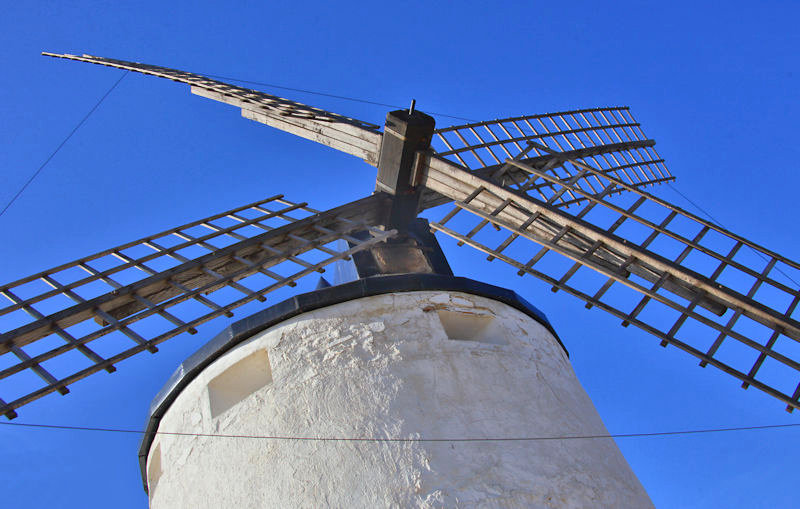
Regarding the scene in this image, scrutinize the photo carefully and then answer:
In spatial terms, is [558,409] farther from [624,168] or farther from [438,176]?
[624,168]

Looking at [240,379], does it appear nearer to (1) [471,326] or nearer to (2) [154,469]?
(2) [154,469]

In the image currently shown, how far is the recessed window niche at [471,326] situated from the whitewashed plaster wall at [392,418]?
1cm

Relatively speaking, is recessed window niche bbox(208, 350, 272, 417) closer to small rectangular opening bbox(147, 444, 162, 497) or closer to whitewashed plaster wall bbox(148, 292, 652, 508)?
whitewashed plaster wall bbox(148, 292, 652, 508)

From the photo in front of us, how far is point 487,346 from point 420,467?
115cm

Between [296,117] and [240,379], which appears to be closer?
[240,379]

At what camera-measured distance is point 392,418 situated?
13.1ft

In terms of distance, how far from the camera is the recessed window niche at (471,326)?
496cm

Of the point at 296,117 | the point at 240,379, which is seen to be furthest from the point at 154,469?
the point at 296,117

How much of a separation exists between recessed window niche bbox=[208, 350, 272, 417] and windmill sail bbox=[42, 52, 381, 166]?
2.48 meters

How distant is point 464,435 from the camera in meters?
3.90

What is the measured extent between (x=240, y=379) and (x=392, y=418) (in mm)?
1390

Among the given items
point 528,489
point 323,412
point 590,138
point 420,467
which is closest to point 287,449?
point 323,412

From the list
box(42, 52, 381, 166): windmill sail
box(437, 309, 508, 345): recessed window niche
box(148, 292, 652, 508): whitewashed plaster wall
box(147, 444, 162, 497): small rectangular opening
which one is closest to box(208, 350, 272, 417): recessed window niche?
box(148, 292, 652, 508): whitewashed plaster wall

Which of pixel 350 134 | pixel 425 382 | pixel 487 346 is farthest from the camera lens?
pixel 350 134
